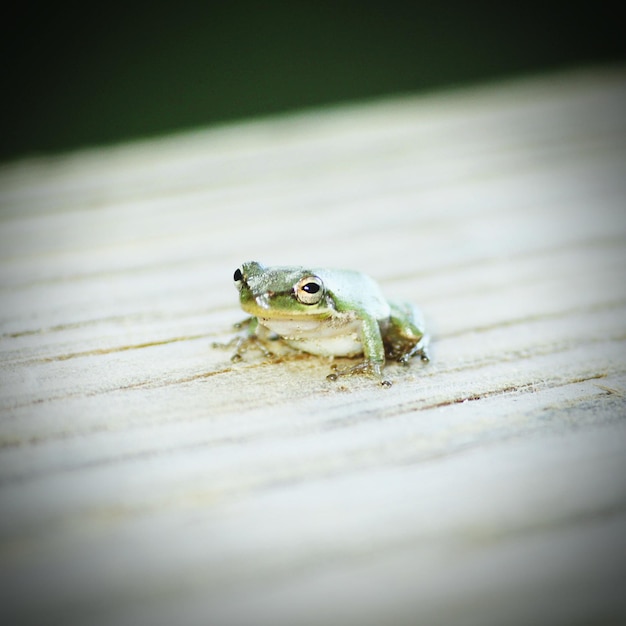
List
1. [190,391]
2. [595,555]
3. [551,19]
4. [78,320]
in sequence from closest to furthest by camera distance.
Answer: [595,555] → [190,391] → [78,320] → [551,19]

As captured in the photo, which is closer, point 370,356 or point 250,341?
point 370,356

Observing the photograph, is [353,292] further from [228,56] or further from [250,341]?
[228,56]

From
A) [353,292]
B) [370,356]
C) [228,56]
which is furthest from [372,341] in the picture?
[228,56]

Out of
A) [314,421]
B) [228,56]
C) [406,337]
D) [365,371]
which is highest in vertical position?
[228,56]

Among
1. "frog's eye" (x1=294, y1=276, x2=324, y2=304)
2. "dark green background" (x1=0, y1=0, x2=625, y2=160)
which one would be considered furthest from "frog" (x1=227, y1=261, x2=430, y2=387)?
"dark green background" (x1=0, y1=0, x2=625, y2=160)

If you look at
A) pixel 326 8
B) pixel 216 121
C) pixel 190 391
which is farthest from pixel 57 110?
pixel 190 391

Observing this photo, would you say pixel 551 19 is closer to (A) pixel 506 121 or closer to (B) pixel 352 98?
(B) pixel 352 98
